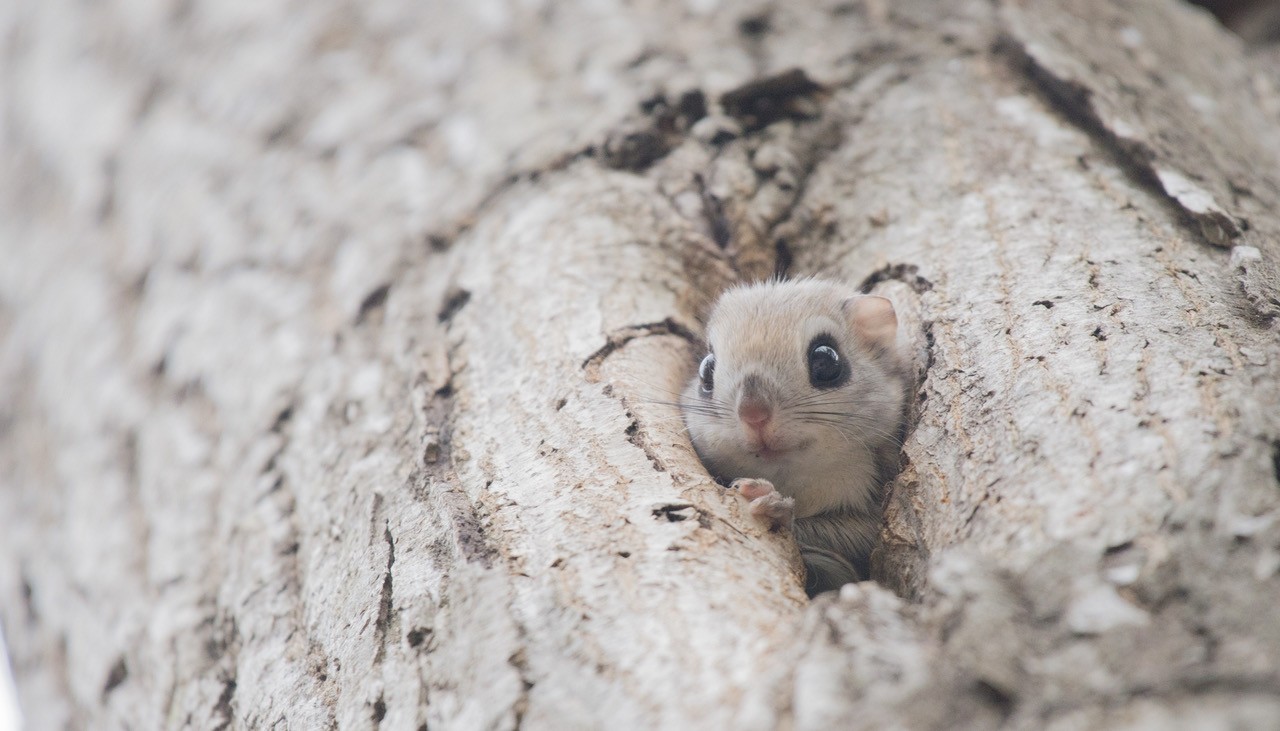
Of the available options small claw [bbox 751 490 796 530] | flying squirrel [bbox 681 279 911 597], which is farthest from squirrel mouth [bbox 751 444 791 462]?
small claw [bbox 751 490 796 530]

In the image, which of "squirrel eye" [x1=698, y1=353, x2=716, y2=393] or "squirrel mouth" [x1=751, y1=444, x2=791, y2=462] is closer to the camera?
"squirrel mouth" [x1=751, y1=444, x2=791, y2=462]

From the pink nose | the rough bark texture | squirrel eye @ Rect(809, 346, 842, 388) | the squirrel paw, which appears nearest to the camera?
the rough bark texture

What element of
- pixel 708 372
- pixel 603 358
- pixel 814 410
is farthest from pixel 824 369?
Answer: pixel 603 358

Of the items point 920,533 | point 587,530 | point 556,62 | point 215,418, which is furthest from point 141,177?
point 920,533

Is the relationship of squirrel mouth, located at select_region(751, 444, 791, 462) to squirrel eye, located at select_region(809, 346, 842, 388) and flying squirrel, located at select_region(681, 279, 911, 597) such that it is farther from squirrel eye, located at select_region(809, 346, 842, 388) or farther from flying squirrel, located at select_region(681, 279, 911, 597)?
squirrel eye, located at select_region(809, 346, 842, 388)

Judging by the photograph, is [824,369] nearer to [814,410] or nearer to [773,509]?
[814,410]

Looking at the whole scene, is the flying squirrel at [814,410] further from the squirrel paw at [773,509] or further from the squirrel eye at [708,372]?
the squirrel paw at [773,509]

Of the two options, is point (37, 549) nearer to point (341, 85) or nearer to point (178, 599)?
point (178, 599)
